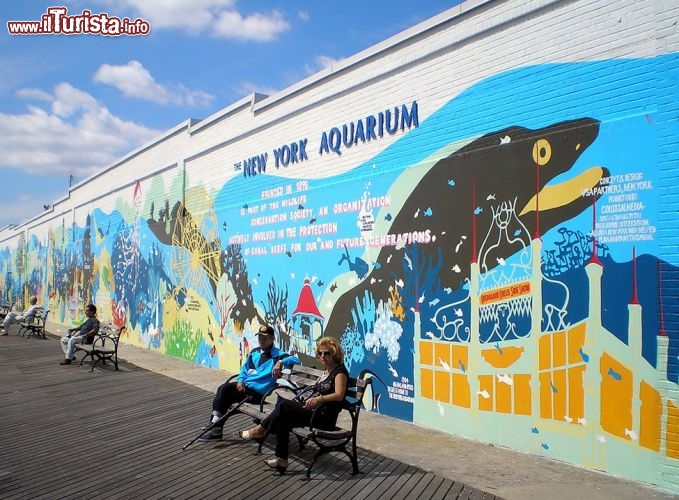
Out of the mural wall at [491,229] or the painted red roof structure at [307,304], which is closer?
the mural wall at [491,229]

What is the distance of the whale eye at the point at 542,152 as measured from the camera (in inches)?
224

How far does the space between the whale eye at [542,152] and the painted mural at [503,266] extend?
14 mm

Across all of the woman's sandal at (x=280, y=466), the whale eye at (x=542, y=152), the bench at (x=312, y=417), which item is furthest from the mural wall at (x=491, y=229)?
the woman's sandal at (x=280, y=466)

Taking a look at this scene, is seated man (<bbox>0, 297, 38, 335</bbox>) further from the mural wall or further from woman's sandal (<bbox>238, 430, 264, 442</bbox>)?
woman's sandal (<bbox>238, 430, 264, 442</bbox>)

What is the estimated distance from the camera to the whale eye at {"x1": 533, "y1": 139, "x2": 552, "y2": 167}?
5695 mm

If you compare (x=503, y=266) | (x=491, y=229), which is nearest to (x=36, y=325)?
(x=491, y=229)

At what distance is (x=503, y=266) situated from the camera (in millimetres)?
6055

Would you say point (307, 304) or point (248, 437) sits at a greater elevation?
point (307, 304)

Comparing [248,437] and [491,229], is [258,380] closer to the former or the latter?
[248,437]

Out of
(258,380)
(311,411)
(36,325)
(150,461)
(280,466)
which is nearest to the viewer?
(280,466)

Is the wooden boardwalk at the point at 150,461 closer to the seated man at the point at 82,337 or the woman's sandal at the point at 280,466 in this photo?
the woman's sandal at the point at 280,466

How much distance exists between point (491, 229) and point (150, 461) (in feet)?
14.5

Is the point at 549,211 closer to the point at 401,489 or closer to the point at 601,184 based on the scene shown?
the point at 601,184

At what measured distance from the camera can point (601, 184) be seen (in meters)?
5.23
